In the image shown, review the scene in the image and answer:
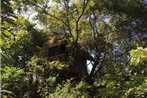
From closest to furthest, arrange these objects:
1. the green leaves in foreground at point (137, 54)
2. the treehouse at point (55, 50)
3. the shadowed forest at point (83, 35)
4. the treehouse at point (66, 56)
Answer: the green leaves in foreground at point (137, 54)
the shadowed forest at point (83, 35)
the treehouse at point (66, 56)
the treehouse at point (55, 50)

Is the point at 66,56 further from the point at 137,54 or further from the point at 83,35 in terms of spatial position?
the point at 137,54

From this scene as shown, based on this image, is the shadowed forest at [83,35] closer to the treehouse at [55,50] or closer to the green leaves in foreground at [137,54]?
the treehouse at [55,50]

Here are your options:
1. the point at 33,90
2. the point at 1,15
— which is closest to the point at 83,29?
the point at 33,90

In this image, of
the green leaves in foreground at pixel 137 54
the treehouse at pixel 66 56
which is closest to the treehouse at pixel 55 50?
the treehouse at pixel 66 56

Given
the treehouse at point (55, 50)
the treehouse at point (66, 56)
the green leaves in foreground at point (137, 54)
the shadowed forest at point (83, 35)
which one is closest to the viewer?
the green leaves in foreground at point (137, 54)

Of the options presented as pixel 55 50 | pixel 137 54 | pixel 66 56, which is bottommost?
pixel 137 54

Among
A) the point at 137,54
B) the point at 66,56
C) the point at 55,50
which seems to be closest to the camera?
the point at 137,54

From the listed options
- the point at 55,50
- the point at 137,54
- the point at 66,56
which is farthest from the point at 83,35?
the point at 137,54

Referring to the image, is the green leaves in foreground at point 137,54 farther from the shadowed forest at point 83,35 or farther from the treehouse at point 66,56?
the treehouse at point 66,56

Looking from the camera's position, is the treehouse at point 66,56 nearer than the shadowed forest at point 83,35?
No

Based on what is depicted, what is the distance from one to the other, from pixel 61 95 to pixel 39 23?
755 centimetres

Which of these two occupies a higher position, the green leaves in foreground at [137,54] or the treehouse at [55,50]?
the treehouse at [55,50]

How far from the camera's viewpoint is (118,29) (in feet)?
60.2

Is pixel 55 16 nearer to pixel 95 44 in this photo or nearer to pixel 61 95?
pixel 95 44
